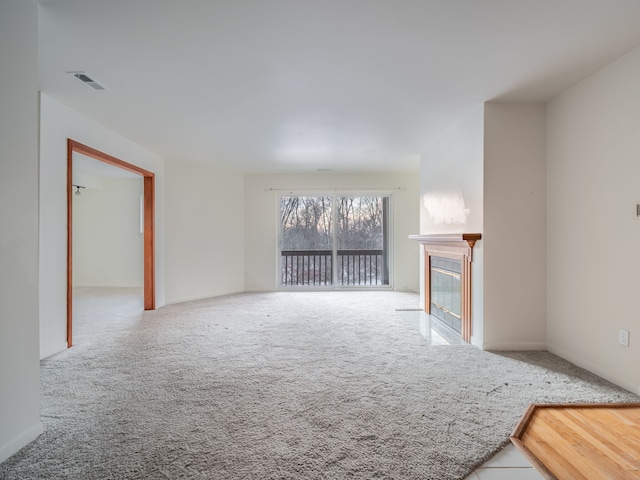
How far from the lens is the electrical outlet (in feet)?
7.63

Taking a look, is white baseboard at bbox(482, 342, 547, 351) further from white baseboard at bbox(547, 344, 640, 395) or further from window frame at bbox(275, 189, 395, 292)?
window frame at bbox(275, 189, 395, 292)

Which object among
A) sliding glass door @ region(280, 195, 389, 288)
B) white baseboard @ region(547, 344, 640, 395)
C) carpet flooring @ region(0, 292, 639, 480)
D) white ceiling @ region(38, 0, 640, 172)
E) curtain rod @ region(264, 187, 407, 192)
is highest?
white ceiling @ region(38, 0, 640, 172)

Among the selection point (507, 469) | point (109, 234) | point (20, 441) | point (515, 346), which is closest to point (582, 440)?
point (507, 469)

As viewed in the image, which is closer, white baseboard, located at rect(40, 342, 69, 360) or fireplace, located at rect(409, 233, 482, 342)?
white baseboard, located at rect(40, 342, 69, 360)

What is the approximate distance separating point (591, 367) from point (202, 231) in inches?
207

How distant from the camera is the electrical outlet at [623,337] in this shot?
7.63ft

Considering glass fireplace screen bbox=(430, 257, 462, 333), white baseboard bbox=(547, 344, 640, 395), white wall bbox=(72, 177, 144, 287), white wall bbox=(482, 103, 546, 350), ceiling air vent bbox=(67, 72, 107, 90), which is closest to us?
white baseboard bbox=(547, 344, 640, 395)

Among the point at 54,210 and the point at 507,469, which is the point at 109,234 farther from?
the point at 507,469

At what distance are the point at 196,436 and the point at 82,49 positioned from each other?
2.43 m

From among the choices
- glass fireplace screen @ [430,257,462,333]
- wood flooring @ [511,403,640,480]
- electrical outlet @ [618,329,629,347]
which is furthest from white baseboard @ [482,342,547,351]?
wood flooring @ [511,403,640,480]

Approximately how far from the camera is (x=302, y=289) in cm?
654

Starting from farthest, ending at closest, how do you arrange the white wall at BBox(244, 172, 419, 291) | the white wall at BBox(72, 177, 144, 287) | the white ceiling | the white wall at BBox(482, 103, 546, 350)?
the white wall at BBox(72, 177, 144, 287) → the white wall at BBox(244, 172, 419, 291) → the white wall at BBox(482, 103, 546, 350) → the white ceiling

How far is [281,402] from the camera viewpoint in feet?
6.98

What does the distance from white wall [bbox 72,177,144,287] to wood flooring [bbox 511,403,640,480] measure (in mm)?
7106
